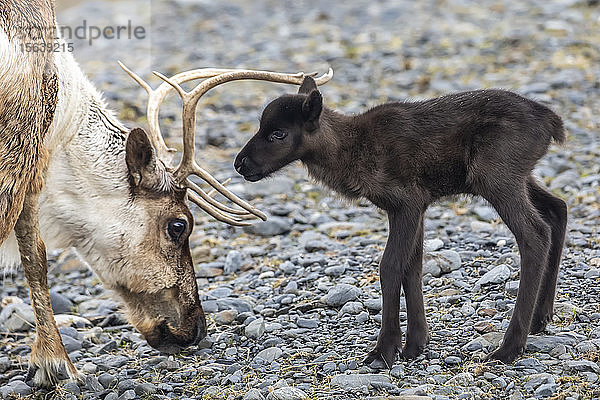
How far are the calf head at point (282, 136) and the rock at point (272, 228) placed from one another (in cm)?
294

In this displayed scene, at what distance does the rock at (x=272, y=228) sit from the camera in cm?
919

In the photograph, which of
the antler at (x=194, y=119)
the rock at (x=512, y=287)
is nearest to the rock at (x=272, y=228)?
the antler at (x=194, y=119)

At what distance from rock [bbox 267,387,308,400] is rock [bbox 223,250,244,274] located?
2.96 metres

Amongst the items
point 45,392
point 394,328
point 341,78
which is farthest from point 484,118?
point 341,78

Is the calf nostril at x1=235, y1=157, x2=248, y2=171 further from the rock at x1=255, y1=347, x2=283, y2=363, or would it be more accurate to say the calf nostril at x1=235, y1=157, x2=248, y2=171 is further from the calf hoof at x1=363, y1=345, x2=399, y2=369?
the calf hoof at x1=363, y1=345, x2=399, y2=369

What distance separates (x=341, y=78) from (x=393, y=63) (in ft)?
3.27

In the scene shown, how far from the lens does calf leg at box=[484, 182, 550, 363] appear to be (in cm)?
571

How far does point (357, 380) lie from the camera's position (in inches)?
223

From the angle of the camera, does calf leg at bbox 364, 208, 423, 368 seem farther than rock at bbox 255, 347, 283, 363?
No

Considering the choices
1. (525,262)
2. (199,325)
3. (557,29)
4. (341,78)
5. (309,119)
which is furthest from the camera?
(557,29)

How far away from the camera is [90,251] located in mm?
7027

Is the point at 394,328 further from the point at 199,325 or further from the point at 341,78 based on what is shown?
the point at 341,78

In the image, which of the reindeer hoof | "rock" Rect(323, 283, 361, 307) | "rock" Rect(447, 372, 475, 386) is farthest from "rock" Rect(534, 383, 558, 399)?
the reindeer hoof

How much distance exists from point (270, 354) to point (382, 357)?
2.92 feet
